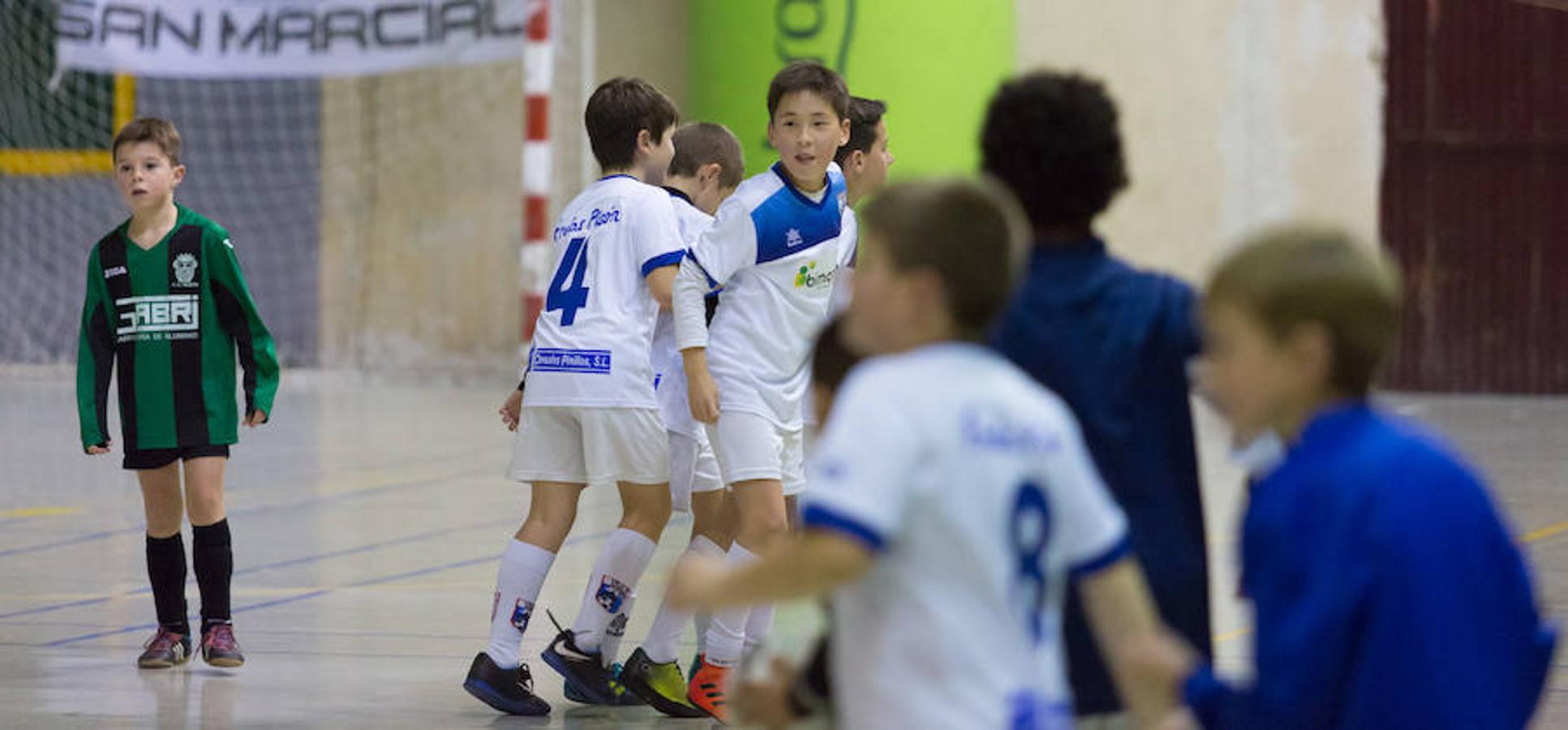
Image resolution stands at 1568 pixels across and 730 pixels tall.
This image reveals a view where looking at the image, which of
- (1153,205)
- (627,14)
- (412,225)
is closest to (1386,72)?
(1153,205)

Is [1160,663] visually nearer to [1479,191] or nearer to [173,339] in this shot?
[173,339]

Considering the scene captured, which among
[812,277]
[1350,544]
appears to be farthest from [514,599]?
[1350,544]

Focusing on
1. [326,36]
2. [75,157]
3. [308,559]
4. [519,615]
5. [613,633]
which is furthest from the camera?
[75,157]

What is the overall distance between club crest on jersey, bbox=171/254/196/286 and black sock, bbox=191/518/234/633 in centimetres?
61

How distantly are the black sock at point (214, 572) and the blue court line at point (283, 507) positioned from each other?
2.33 m

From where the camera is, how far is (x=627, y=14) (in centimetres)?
1708

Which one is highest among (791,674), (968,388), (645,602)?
(968,388)

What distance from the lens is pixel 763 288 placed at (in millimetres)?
4953

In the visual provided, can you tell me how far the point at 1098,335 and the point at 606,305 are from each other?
2357mm

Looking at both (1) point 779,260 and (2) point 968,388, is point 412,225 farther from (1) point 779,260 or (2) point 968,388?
(2) point 968,388

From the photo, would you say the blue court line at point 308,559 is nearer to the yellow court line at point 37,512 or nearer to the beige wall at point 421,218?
the yellow court line at point 37,512

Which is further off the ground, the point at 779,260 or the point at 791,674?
the point at 779,260

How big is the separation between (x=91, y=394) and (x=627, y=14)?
11.6m

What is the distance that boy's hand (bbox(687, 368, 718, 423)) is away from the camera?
476 cm
